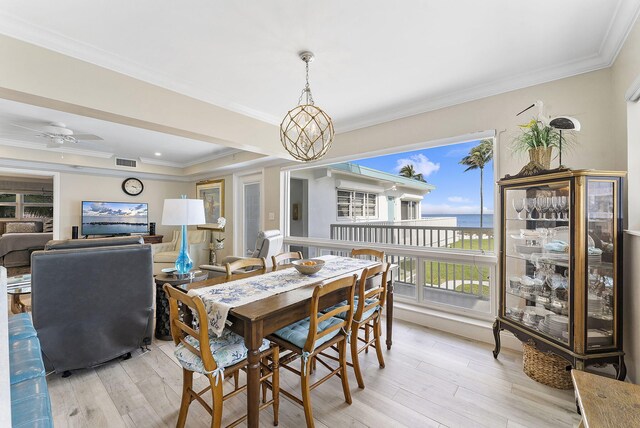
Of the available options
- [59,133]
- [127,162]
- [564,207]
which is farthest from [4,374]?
[127,162]

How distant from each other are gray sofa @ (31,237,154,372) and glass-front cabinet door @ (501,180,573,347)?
3.22 m

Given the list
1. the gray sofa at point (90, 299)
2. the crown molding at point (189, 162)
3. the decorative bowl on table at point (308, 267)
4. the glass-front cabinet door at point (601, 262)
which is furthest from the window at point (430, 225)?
the gray sofa at point (90, 299)

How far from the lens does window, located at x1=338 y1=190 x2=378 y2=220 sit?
6.02 m

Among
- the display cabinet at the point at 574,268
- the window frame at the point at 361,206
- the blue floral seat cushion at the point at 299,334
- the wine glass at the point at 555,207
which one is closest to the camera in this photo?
the blue floral seat cushion at the point at 299,334

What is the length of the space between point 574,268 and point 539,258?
339mm

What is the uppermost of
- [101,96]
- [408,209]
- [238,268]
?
[101,96]

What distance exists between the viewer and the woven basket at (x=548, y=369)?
6.62ft

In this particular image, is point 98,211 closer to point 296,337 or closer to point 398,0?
point 296,337

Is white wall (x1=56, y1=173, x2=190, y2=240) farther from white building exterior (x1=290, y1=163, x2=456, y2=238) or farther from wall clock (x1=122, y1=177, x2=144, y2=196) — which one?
white building exterior (x1=290, y1=163, x2=456, y2=238)

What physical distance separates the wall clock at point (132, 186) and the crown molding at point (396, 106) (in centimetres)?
475

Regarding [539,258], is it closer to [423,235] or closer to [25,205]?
[423,235]

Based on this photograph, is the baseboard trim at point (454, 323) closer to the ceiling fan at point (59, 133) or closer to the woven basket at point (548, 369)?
the woven basket at point (548, 369)

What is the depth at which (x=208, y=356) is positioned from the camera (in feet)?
4.55

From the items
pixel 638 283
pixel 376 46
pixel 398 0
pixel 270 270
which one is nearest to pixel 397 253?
pixel 270 270
